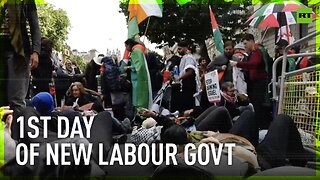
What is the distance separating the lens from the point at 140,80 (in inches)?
124

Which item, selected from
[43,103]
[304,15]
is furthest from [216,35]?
[43,103]

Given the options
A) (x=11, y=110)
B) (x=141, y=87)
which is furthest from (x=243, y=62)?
(x=11, y=110)

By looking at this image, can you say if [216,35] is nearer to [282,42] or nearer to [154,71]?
[282,42]

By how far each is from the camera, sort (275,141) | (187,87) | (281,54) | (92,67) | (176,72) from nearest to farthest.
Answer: (275,141), (92,67), (281,54), (187,87), (176,72)

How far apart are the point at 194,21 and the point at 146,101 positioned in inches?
27.7

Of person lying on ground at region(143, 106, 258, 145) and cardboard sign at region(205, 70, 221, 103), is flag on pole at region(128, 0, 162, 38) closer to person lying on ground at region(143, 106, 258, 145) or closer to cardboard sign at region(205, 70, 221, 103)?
person lying on ground at region(143, 106, 258, 145)

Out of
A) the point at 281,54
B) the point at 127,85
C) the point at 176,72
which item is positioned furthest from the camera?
the point at 176,72

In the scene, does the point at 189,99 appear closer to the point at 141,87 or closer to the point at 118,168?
the point at 141,87

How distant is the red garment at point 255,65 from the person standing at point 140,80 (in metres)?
0.58

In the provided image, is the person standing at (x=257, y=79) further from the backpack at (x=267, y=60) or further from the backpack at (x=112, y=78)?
the backpack at (x=112, y=78)

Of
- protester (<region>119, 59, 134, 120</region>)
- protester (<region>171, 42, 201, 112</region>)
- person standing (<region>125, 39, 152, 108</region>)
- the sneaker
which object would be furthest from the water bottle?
the sneaker

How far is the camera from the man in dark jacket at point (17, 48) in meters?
1.93

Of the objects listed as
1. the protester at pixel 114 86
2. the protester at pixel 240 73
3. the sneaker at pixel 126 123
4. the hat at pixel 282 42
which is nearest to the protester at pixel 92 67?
the sneaker at pixel 126 123

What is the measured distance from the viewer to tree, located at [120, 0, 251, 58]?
2277mm
